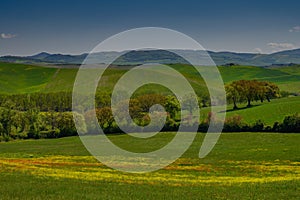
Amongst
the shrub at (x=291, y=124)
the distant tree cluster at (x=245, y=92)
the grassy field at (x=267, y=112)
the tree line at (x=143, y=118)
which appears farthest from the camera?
→ the distant tree cluster at (x=245, y=92)

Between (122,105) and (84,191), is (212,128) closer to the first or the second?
(122,105)

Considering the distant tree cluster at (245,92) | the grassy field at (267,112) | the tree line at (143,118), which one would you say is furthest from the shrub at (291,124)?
the distant tree cluster at (245,92)

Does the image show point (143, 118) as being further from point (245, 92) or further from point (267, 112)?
point (245, 92)

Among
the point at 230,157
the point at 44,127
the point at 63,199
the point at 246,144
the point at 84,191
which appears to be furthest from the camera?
the point at 44,127

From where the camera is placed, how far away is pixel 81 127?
364 ft

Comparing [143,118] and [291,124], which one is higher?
[143,118]

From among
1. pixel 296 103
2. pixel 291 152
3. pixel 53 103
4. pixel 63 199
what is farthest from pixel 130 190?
pixel 53 103

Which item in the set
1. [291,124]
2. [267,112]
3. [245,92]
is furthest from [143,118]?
[245,92]

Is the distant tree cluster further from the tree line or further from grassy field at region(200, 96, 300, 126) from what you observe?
grassy field at region(200, 96, 300, 126)

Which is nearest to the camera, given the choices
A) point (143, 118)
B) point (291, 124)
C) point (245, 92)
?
point (291, 124)

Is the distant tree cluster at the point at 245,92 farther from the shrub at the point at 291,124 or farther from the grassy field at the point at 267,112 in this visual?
the shrub at the point at 291,124

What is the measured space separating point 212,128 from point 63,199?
88.2m

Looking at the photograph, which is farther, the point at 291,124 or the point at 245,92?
the point at 245,92

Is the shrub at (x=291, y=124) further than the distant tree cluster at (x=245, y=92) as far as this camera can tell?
No
